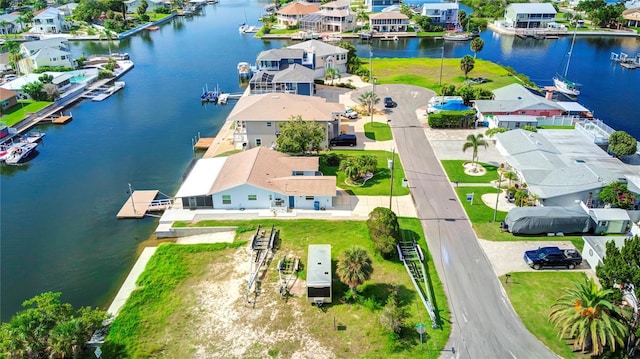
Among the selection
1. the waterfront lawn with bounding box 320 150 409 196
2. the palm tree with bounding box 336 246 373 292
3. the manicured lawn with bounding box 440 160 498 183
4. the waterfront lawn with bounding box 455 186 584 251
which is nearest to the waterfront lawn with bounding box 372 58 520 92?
the manicured lawn with bounding box 440 160 498 183

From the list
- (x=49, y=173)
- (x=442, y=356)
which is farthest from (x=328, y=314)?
(x=49, y=173)

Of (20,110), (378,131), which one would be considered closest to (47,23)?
(20,110)

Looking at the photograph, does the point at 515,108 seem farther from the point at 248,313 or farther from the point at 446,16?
the point at 446,16

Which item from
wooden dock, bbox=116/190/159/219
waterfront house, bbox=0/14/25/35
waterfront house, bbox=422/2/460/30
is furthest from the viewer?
waterfront house, bbox=422/2/460/30

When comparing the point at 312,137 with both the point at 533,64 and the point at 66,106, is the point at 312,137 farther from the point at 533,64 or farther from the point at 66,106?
the point at 533,64

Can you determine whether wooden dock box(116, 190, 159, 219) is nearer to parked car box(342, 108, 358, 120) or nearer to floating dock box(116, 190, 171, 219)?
floating dock box(116, 190, 171, 219)
